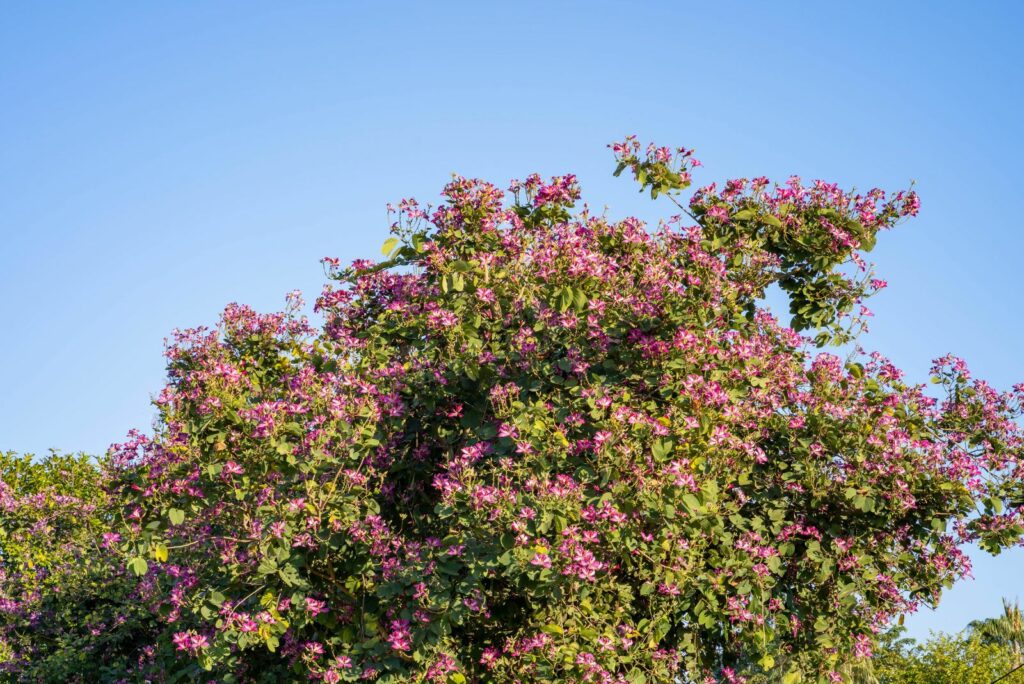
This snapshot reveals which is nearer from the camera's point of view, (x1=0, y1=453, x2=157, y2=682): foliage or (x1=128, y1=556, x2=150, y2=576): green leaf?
(x1=128, y1=556, x2=150, y2=576): green leaf

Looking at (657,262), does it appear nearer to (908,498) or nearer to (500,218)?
(500,218)

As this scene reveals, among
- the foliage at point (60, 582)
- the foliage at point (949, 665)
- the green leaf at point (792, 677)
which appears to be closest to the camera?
the green leaf at point (792, 677)

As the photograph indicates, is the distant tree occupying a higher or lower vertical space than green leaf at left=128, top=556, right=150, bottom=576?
higher

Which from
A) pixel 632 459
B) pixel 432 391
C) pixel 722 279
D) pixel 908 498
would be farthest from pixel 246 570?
pixel 908 498

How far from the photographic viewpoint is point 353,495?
36.9 feet

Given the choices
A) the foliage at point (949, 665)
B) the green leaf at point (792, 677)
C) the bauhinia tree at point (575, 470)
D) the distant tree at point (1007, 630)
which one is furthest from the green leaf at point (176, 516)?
the distant tree at point (1007, 630)

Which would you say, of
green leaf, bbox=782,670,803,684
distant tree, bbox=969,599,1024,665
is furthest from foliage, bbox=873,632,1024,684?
green leaf, bbox=782,670,803,684

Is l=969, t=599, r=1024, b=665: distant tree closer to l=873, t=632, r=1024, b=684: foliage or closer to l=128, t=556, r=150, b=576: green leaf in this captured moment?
l=873, t=632, r=1024, b=684: foliage

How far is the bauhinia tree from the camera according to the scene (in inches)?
428

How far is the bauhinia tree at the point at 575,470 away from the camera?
10867 mm

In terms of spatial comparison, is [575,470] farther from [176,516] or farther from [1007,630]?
[1007,630]

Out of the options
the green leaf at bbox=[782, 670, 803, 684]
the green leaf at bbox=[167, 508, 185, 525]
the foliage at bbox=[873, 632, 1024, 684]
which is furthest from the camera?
the foliage at bbox=[873, 632, 1024, 684]

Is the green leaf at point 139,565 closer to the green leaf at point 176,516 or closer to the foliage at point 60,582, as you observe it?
the green leaf at point 176,516

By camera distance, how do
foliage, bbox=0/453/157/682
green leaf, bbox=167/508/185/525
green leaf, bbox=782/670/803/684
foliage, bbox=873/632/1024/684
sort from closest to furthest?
1. green leaf, bbox=167/508/185/525
2. green leaf, bbox=782/670/803/684
3. foliage, bbox=0/453/157/682
4. foliage, bbox=873/632/1024/684
